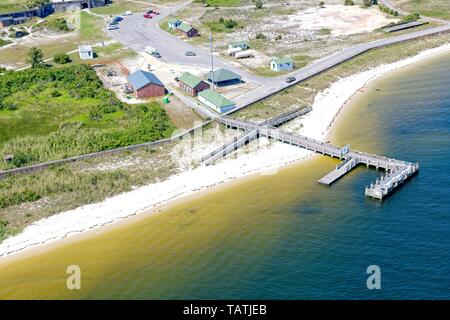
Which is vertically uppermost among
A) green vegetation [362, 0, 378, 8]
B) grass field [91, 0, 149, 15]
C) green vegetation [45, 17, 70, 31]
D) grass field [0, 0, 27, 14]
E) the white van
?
green vegetation [362, 0, 378, 8]

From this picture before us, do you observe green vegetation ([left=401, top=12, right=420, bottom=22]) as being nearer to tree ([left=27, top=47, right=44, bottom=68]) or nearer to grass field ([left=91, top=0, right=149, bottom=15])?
grass field ([left=91, top=0, right=149, bottom=15])

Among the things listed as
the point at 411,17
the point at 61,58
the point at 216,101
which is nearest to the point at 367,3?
the point at 411,17

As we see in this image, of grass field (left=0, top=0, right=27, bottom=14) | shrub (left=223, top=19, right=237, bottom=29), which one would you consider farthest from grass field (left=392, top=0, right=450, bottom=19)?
grass field (left=0, top=0, right=27, bottom=14)

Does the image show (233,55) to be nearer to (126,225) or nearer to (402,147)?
(402,147)

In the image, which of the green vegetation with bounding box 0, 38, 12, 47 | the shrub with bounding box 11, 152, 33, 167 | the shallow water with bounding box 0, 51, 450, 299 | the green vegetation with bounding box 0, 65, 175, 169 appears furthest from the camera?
the green vegetation with bounding box 0, 38, 12, 47

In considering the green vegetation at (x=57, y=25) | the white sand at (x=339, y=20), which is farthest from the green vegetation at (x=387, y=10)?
the green vegetation at (x=57, y=25)

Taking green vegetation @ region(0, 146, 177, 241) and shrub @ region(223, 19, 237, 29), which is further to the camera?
shrub @ region(223, 19, 237, 29)

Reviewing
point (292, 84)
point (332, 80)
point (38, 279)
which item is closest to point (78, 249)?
point (38, 279)
